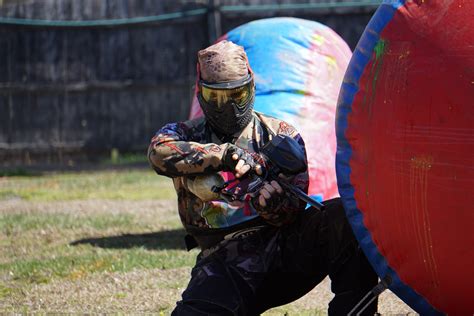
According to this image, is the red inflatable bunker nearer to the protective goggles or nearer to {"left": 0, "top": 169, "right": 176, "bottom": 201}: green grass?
the protective goggles

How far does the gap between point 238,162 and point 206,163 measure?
147mm

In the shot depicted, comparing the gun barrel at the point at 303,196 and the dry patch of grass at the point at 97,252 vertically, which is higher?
the gun barrel at the point at 303,196

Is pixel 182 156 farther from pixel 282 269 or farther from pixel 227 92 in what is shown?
pixel 282 269

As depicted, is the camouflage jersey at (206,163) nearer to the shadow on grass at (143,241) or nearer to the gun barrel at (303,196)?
the gun barrel at (303,196)

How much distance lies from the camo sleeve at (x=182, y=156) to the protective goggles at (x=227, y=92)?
0.22 m

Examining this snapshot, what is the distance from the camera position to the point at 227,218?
4.40 meters

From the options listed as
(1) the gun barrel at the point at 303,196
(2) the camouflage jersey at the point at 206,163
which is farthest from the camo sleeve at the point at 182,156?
(1) the gun barrel at the point at 303,196

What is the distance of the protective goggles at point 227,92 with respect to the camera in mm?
4227

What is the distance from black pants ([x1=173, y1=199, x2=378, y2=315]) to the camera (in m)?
4.09

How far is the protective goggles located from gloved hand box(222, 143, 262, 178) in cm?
26

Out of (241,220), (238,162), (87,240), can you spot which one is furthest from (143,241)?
(238,162)

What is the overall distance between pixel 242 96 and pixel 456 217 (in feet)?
4.18

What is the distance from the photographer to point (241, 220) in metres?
4.33

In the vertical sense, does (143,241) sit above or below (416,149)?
below
